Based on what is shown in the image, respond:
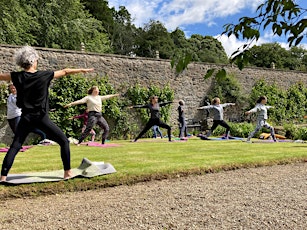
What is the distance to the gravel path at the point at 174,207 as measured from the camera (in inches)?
119

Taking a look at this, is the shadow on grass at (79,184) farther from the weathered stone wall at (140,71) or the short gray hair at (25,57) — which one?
the weathered stone wall at (140,71)

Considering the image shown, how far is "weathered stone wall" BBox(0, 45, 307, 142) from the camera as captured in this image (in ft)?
41.9

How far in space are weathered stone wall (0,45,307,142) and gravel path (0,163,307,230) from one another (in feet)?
29.4

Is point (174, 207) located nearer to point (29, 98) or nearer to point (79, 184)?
point (79, 184)

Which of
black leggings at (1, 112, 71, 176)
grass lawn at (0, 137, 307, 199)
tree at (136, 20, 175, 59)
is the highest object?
tree at (136, 20, 175, 59)

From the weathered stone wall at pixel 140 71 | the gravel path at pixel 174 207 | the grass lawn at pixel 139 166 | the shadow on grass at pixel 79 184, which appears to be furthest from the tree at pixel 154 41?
the gravel path at pixel 174 207

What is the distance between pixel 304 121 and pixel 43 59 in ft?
52.4

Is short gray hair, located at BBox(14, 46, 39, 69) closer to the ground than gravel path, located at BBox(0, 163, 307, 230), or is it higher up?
higher up

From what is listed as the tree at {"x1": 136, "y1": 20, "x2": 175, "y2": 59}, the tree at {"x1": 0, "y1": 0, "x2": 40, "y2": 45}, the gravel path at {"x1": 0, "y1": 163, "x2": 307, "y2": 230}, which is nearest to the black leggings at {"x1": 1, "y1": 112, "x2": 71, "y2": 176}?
the gravel path at {"x1": 0, "y1": 163, "x2": 307, "y2": 230}

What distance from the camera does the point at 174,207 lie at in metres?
3.49

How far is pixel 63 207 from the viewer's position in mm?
3537

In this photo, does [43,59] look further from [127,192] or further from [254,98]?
[254,98]

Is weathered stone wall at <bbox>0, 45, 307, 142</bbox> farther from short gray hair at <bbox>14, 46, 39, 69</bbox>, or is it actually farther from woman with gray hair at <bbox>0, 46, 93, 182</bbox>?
short gray hair at <bbox>14, 46, 39, 69</bbox>

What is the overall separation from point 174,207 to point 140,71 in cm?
1206
